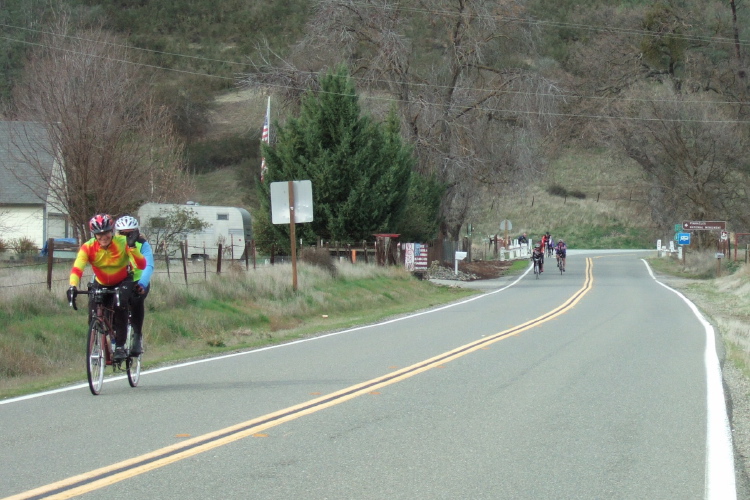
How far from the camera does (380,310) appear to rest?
25.0m

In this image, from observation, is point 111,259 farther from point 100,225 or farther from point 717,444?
point 717,444

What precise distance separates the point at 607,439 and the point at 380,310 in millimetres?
17132

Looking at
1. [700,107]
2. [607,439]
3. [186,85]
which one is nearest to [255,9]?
[186,85]

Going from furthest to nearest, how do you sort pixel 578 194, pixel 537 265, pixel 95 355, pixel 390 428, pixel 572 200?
pixel 578 194 → pixel 572 200 → pixel 537 265 → pixel 95 355 → pixel 390 428

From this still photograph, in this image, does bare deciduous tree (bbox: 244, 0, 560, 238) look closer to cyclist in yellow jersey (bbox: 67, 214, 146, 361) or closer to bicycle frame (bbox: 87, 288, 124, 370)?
cyclist in yellow jersey (bbox: 67, 214, 146, 361)

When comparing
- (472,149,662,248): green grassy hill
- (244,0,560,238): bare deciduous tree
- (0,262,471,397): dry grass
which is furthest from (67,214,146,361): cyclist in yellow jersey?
(472,149,662,248): green grassy hill

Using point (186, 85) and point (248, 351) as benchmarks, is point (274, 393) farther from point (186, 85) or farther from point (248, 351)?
point (186, 85)

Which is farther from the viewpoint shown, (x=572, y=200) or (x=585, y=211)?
(x=572, y=200)

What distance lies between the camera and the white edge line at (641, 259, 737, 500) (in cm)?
637

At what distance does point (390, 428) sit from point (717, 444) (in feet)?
9.17

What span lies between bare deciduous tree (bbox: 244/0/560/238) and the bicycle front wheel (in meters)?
32.2

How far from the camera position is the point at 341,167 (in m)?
34.2

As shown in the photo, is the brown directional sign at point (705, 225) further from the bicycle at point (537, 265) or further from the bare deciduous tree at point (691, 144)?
the bicycle at point (537, 265)

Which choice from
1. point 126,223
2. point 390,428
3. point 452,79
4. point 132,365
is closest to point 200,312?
point 132,365
